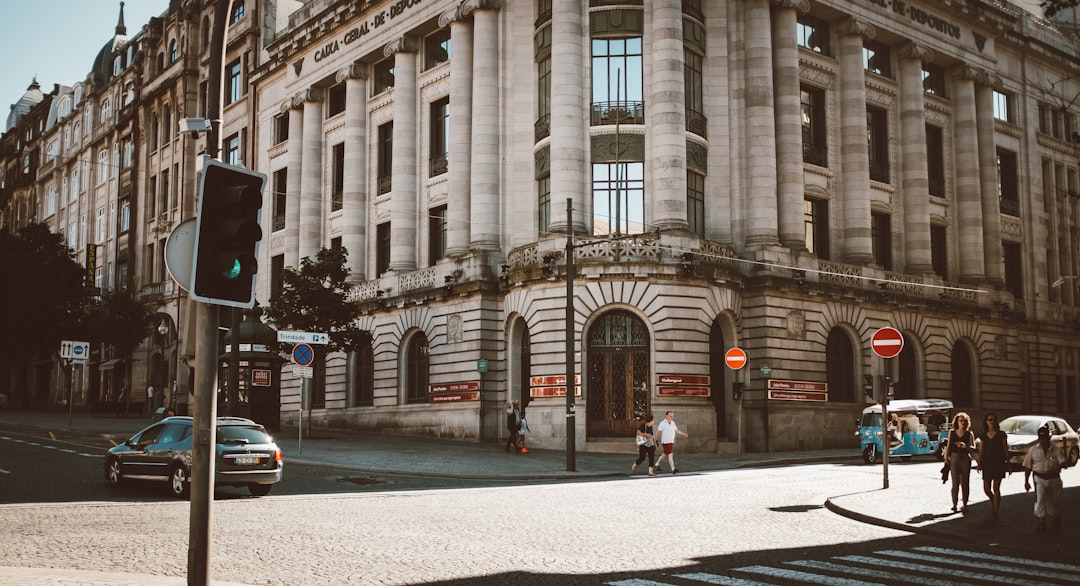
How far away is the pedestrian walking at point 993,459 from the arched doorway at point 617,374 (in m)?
19.4

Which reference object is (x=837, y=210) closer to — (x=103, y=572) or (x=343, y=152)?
(x=343, y=152)

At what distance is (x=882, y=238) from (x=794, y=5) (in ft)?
39.4

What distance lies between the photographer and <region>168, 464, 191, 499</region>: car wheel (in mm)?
18516

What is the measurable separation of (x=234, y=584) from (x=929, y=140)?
4718 cm

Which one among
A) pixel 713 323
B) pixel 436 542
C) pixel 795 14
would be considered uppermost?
pixel 795 14

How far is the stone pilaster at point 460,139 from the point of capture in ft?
136

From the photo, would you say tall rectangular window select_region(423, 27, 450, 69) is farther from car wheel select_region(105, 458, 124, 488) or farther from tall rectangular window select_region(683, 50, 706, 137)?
car wheel select_region(105, 458, 124, 488)

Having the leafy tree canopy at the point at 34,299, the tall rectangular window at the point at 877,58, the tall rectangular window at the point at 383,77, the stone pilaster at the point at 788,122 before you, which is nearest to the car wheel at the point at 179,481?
the stone pilaster at the point at 788,122

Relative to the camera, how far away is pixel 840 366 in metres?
42.1

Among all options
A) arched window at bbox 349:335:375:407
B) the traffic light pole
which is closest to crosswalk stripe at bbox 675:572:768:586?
the traffic light pole

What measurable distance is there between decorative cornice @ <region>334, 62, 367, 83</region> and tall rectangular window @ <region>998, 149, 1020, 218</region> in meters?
33.2

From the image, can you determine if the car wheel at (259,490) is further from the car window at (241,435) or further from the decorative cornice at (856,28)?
the decorative cornice at (856,28)


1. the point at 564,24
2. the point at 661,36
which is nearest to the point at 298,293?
the point at 564,24

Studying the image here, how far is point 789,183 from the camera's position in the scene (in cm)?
4084
